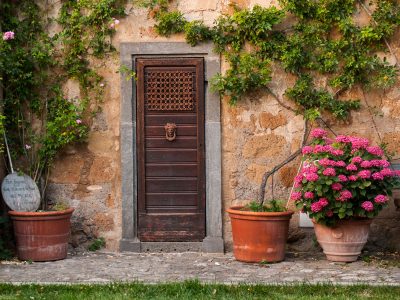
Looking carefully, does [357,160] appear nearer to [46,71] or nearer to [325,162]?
[325,162]

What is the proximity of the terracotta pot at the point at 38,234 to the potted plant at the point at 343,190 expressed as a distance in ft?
7.86

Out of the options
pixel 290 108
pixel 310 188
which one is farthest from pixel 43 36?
pixel 310 188

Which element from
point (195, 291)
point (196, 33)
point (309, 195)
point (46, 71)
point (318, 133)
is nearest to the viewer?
point (195, 291)

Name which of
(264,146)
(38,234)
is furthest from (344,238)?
(38,234)

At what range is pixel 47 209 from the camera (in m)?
8.87

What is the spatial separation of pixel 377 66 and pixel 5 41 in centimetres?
386

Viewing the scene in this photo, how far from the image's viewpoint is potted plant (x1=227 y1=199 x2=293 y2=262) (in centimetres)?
807

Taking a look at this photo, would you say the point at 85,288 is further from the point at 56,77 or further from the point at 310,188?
the point at 56,77

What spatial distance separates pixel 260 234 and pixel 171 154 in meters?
1.44

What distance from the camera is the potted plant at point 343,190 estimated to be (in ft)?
25.4

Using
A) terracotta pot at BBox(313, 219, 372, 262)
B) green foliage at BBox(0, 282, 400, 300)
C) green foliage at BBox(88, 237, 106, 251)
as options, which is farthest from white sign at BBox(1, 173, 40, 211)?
terracotta pot at BBox(313, 219, 372, 262)

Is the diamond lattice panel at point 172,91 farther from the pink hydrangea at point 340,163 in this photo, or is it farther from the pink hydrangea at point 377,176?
the pink hydrangea at point 377,176

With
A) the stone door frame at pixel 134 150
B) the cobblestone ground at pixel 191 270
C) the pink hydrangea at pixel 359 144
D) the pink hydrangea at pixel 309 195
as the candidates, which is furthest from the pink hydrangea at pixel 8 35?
the pink hydrangea at pixel 359 144

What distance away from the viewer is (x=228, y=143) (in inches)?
349
